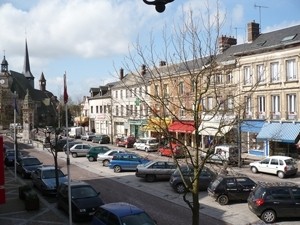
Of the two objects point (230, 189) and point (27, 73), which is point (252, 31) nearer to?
point (230, 189)

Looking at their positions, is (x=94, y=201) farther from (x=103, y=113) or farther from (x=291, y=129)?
(x=103, y=113)

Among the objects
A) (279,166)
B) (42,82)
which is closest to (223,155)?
(279,166)

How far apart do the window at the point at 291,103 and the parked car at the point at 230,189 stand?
16672 millimetres

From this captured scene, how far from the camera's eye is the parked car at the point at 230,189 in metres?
20.6

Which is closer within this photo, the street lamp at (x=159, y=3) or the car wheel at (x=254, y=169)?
the street lamp at (x=159, y=3)

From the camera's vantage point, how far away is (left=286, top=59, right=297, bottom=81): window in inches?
1379

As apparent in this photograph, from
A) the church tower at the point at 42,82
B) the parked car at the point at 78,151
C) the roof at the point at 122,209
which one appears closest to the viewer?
the roof at the point at 122,209

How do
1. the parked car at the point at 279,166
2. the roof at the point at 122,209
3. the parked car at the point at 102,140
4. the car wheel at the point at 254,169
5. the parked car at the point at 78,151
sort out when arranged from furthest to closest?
the parked car at the point at 102,140 → the parked car at the point at 78,151 → the car wheel at the point at 254,169 → the parked car at the point at 279,166 → the roof at the point at 122,209

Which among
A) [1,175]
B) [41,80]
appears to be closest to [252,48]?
[1,175]

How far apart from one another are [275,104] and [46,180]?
887 inches

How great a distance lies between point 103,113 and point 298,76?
44.4 m

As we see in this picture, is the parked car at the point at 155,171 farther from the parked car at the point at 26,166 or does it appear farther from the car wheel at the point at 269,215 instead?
the car wheel at the point at 269,215

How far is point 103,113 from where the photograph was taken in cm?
7331

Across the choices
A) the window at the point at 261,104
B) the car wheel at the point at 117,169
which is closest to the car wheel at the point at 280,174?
the window at the point at 261,104
